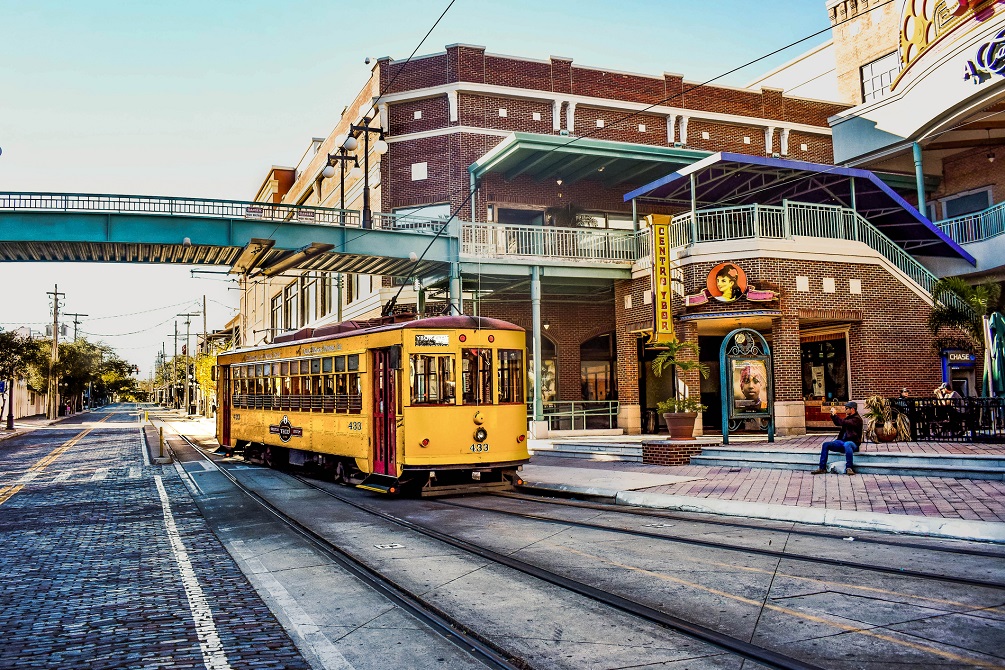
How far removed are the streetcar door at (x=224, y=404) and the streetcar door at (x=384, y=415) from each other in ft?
37.0

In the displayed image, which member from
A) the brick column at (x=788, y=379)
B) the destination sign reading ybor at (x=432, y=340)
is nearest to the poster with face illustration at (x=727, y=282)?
the brick column at (x=788, y=379)

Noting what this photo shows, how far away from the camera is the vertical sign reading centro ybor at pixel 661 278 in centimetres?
2130

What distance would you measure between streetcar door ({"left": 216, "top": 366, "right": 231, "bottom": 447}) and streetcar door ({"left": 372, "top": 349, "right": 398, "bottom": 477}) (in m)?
11.3

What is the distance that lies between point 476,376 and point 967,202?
A: 2370 cm

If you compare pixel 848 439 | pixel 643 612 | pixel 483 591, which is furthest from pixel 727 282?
pixel 643 612

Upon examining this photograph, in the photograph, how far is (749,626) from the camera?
5730mm

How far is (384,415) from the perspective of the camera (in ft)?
A: 45.1

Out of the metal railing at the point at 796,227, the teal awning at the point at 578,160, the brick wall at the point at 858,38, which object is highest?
Answer: the brick wall at the point at 858,38

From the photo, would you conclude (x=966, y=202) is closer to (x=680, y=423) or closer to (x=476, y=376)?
(x=680, y=423)

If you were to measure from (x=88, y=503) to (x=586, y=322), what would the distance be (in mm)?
19687

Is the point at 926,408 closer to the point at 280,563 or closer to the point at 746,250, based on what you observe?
the point at 746,250

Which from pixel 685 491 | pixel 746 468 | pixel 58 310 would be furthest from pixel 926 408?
pixel 58 310

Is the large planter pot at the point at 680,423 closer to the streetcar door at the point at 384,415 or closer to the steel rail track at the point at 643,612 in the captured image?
the streetcar door at the point at 384,415

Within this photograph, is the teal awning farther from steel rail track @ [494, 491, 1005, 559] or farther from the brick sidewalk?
steel rail track @ [494, 491, 1005, 559]
